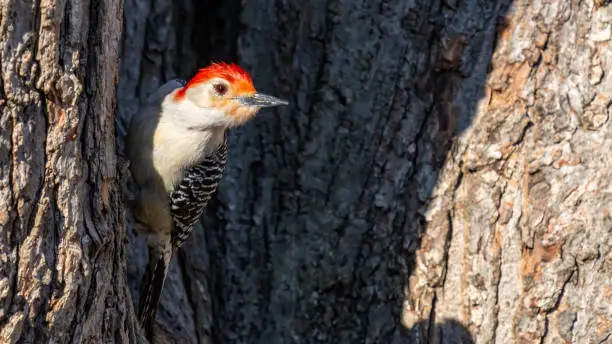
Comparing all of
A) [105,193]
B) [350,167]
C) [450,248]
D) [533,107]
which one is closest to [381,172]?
[350,167]

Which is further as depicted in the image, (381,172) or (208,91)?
(381,172)

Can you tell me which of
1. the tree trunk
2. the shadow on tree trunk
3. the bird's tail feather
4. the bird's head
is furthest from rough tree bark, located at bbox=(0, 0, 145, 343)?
the shadow on tree trunk

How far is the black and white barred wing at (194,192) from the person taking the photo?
176 inches

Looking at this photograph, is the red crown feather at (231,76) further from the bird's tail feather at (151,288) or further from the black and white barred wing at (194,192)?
the bird's tail feather at (151,288)

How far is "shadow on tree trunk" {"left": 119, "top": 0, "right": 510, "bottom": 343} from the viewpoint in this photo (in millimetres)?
4449

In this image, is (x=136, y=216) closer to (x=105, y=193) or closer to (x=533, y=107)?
(x=105, y=193)

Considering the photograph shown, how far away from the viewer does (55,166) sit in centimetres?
311

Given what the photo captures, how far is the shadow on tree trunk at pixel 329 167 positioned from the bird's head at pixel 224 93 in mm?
572

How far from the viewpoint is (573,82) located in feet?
13.7

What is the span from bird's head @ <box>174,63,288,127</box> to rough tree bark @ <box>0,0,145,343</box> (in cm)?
87

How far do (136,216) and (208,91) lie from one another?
2.69 feet

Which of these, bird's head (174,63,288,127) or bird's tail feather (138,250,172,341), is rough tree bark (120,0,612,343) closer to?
bird's tail feather (138,250,172,341)

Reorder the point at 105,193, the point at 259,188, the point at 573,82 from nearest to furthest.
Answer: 1. the point at 105,193
2. the point at 573,82
3. the point at 259,188

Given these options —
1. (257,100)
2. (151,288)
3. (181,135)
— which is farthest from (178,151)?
(151,288)
